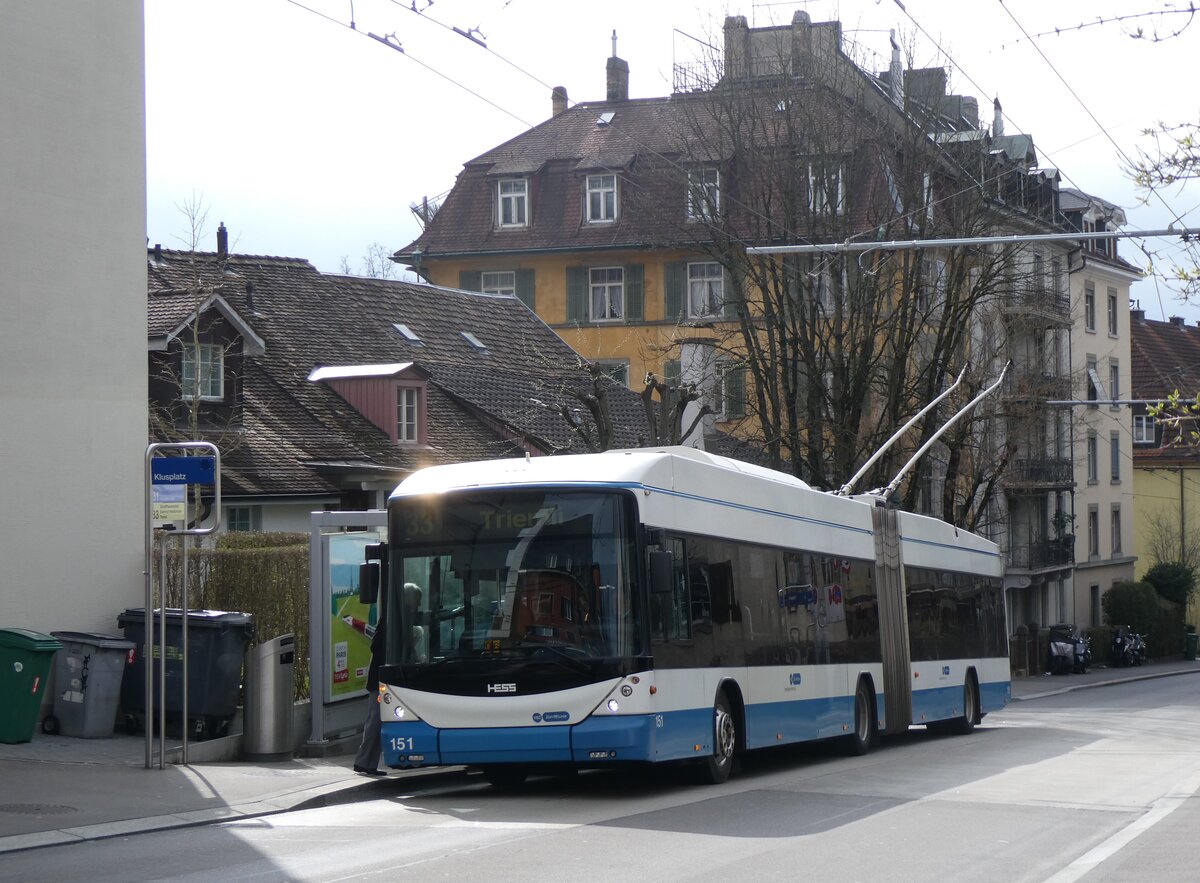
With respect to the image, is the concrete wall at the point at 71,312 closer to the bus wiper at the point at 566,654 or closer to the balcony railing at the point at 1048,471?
the bus wiper at the point at 566,654

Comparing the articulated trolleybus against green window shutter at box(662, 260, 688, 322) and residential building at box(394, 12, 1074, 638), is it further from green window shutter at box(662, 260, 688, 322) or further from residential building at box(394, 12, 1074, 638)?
green window shutter at box(662, 260, 688, 322)

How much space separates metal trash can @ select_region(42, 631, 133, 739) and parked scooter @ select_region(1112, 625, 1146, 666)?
2192 inches

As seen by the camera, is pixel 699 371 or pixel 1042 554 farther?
pixel 1042 554

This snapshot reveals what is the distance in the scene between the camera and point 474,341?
45.5 m

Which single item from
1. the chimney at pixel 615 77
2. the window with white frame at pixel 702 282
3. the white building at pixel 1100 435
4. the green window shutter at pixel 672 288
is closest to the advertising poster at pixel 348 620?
the window with white frame at pixel 702 282

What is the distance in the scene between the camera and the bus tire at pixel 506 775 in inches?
579

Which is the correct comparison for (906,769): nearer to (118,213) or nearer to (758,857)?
(758,857)

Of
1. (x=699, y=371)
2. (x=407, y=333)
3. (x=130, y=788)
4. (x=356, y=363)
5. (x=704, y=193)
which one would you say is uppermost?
(x=704, y=193)

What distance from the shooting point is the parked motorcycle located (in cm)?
5859

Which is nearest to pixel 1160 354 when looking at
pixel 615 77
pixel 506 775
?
pixel 615 77

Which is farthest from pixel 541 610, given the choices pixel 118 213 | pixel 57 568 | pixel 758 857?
pixel 118 213

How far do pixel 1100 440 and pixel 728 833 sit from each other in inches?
2473

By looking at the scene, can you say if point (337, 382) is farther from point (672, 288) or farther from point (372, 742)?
point (372, 742)

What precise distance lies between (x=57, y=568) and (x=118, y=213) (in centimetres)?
413
